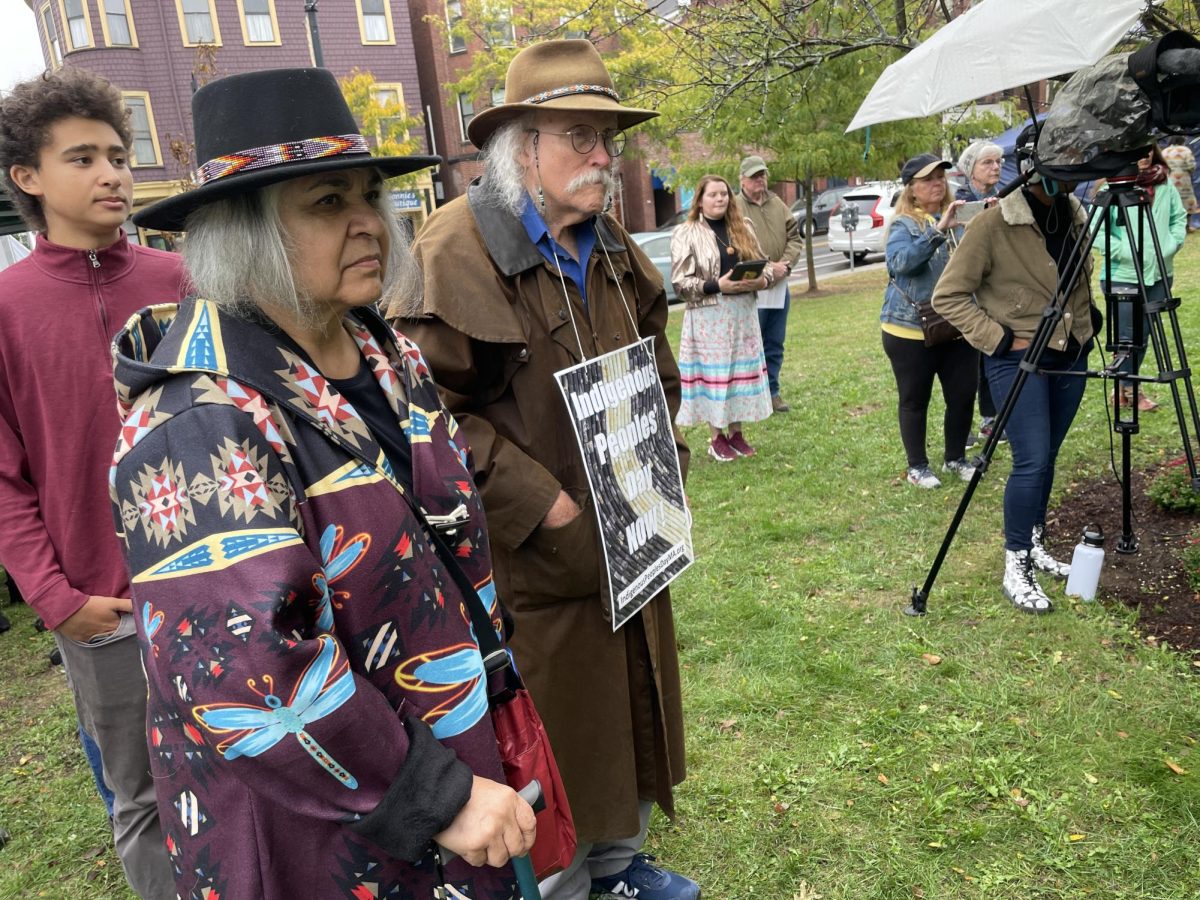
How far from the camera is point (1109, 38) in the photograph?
10.1ft

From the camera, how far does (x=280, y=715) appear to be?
1.14m

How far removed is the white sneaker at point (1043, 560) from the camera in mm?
4000

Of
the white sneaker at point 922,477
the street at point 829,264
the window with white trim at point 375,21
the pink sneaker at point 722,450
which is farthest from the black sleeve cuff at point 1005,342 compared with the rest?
the window with white trim at point 375,21

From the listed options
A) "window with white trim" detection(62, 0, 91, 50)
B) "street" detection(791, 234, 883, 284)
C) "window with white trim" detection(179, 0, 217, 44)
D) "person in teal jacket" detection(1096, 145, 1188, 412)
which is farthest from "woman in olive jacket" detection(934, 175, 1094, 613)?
"window with white trim" detection(62, 0, 91, 50)

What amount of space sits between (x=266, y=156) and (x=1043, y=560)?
3905 mm

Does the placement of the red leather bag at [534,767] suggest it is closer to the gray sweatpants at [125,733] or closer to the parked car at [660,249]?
the gray sweatpants at [125,733]

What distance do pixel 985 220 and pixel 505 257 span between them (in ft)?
8.52

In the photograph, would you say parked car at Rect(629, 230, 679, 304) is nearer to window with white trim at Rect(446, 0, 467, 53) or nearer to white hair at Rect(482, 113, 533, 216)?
window with white trim at Rect(446, 0, 467, 53)

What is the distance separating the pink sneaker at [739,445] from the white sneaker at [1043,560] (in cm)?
233

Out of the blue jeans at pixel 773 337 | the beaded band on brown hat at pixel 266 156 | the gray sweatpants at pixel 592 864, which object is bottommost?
the gray sweatpants at pixel 592 864

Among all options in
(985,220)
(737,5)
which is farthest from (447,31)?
(985,220)

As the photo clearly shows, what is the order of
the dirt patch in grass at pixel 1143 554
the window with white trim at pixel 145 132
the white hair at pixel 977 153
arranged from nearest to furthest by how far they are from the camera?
the dirt patch in grass at pixel 1143 554
the white hair at pixel 977 153
the window with white trim at pixel 145 132

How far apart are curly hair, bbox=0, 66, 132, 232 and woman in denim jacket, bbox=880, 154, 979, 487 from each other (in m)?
4.28

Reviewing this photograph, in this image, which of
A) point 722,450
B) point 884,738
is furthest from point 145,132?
point 884,738
